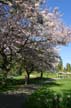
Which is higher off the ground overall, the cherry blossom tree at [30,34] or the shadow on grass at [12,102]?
the cherry blossom tree at [30,34]

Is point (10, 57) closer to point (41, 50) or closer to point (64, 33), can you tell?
point (41, 50)

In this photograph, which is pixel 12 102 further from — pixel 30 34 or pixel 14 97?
pixel 30 34

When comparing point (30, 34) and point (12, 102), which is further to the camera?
point (30, 34)

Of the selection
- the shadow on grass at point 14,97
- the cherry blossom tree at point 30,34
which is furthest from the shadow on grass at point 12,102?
the cherry blossom tree at point 30,34

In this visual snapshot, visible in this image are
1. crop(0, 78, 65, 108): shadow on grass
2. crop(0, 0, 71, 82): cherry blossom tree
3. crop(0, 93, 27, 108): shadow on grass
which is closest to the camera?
crop(0, 93, 27, 108): shadow on grass

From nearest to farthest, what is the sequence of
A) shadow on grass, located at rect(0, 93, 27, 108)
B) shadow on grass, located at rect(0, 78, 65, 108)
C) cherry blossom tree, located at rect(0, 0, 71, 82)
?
shadow on grass, located at rect(0, 93, 27, 108), shadow on grass, located at rect(0, 78, 65, 108), cherry blossom tree, located at rect(0, 0, 71, 82)

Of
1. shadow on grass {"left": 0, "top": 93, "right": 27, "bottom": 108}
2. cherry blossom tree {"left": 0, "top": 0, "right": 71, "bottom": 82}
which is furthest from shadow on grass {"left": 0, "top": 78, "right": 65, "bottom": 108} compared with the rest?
cherry blossom tree {"left": 0, "top": 0, "right": 71, "bottom": 82}

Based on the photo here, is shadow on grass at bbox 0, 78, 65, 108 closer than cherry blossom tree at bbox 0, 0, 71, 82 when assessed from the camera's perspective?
Yes

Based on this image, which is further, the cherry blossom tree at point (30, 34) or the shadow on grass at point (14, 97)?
the cherry blossom tree at point (30, 34)

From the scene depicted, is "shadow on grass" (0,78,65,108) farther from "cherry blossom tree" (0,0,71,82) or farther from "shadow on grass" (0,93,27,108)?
"cherry blossom tree" (0,0,71,82)

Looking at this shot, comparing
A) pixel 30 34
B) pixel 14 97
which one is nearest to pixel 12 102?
pixel 14 97

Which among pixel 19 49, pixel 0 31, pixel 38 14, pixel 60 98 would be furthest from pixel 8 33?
pixel 60 98

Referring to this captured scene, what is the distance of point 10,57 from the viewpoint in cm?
2705

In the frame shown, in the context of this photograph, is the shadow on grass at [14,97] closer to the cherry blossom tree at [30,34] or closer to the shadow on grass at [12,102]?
the shadow on grass at [12,102]
